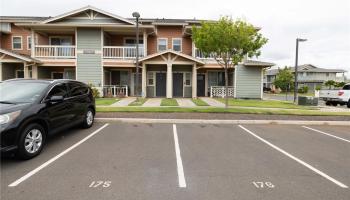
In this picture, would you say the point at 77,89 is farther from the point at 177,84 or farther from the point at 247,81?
the point at 247,81

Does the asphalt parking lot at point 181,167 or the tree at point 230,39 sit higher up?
the tree at point 230,39

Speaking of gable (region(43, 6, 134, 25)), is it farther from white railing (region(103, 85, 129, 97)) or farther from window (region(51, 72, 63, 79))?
white railing (region(103, 85, 129, 97))

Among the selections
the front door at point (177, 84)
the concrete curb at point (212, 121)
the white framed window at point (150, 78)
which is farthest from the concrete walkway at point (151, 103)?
the front door at point (177, 84)

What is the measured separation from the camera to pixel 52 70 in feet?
68.8

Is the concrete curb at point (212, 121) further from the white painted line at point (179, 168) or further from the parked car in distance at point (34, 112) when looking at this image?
the white painted line at point (179, 168)

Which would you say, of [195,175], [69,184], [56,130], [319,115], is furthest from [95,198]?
[319,115]

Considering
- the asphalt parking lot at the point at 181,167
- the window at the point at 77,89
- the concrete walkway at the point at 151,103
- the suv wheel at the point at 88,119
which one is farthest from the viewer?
the concrete walkway at the point at 151,103

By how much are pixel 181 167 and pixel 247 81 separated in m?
17.0

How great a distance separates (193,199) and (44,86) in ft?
16.1

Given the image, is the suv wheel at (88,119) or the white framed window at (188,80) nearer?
the suv wheel at (88,119)

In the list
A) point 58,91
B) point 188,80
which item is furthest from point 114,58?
point 58,91

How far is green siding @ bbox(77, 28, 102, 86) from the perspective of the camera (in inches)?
721

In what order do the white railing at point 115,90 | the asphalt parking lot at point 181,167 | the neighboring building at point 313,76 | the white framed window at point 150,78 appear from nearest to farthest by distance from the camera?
the asphalt parking lot at point 181,167
the white railing at point 115,90
the white framed window at point 150,78
the neighboring building at point 313,76

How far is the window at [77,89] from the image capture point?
706 cm
